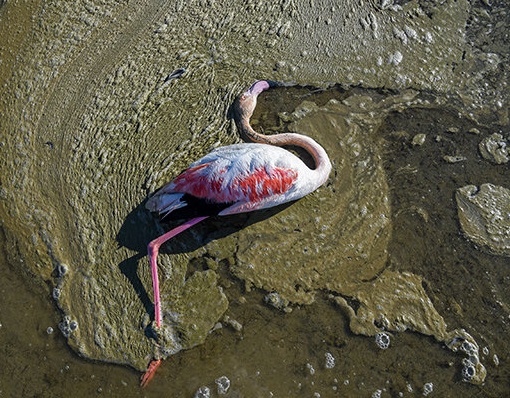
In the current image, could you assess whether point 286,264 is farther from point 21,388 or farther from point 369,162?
point 21,388

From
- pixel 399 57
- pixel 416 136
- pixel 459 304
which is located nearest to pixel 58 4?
pixel 399 57

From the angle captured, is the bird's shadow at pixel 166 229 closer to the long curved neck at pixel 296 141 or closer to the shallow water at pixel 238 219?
the shallow water at pixel 238 219

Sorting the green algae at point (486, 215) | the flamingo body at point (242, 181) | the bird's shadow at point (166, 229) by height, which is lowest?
the green algae at point (486, 215)

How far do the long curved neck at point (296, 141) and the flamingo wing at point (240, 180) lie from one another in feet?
0.72

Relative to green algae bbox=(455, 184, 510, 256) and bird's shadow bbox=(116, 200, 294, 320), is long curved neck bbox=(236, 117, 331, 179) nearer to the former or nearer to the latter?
bird's shadow bbox=(116, 200, 294, 320)

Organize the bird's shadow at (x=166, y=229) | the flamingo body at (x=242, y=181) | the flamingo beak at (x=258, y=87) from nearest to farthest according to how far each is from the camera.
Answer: the flamingo body at (x=242, y=181) → the bird's shadow at (x=166, y=229) → the flamingo beak at (x=258, y=87)

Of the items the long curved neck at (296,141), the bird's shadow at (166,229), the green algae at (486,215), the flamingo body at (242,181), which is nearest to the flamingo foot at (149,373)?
the bird's shadow at (166,229)

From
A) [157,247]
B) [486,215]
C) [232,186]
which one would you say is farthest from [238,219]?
[486,215]

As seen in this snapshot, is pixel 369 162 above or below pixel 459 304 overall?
above

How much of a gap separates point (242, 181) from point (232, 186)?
6 centimetres

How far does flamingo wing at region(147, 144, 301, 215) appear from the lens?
253 cm

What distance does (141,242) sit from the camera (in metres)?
2.81

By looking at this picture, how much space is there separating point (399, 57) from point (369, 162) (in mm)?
857

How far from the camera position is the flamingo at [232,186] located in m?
2.53
